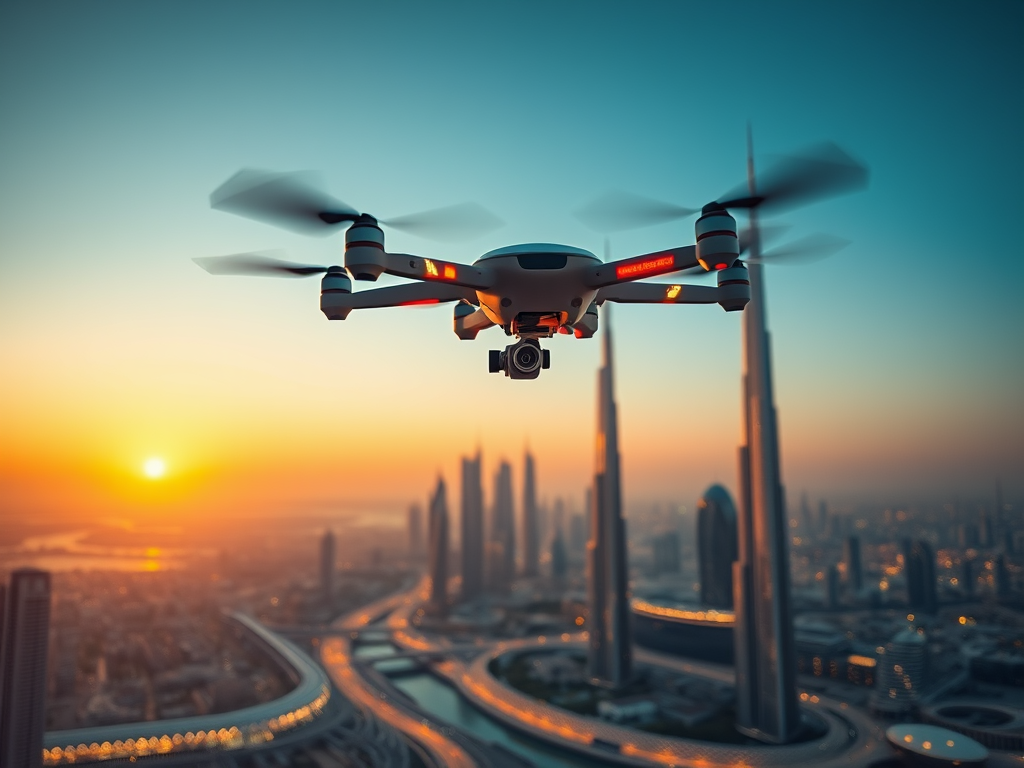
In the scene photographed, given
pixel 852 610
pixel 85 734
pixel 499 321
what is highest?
pixel 499 321

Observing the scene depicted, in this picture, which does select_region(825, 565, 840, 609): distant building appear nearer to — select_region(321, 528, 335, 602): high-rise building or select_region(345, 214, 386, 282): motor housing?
select_region(321, 528, 335, 602): high-rise building

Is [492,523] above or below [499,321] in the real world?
below

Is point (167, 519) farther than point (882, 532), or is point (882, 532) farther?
point (167, 519)

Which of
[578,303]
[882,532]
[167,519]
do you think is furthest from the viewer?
[167,519]

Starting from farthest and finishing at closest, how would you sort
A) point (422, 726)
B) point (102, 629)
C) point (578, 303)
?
point (102, 629), point (422, 726), point (578, 303)

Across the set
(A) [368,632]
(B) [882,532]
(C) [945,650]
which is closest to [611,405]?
(C) [945,650]

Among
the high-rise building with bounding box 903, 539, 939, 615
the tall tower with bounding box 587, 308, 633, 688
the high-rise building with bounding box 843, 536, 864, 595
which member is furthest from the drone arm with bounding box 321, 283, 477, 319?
Result: the high-rise building with bounding box 843, 536, 864, 595

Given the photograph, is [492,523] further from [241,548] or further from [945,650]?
[945,650]
